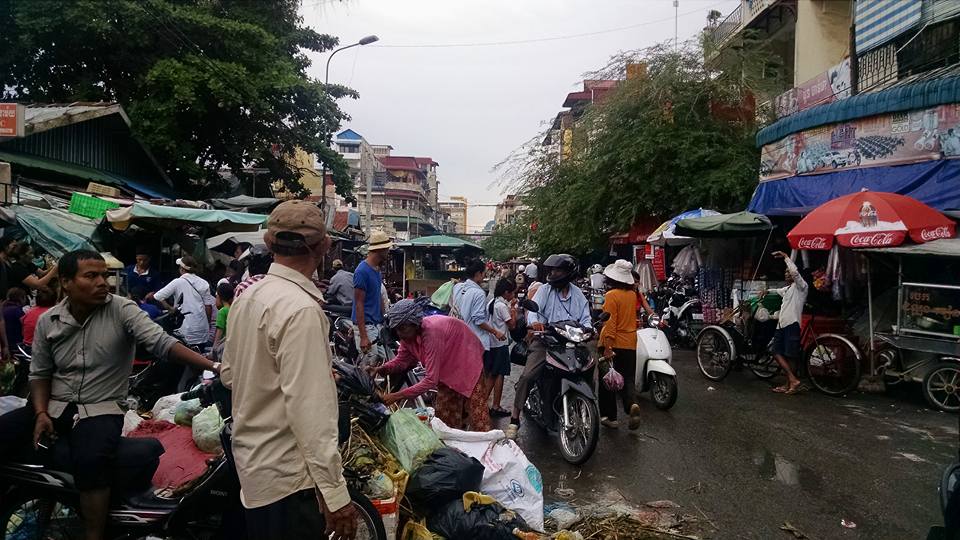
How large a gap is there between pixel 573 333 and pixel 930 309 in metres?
4.83

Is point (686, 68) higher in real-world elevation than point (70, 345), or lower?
higher

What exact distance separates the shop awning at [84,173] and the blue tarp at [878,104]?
14.6m

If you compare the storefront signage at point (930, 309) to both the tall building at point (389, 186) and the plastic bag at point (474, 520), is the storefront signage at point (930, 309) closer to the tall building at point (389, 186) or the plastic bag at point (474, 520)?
the plastic bag at point (474, 520)

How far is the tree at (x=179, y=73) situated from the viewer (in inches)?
571

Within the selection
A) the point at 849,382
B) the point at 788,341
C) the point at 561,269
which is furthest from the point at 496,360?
the point at 849,382

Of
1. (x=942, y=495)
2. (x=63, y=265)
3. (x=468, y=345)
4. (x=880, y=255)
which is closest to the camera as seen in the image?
(x=942, y=495)

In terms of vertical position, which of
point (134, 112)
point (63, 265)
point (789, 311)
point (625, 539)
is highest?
point (134, 112)

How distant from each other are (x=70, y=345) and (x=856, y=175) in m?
11.3

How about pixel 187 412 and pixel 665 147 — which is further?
pixel 665 147

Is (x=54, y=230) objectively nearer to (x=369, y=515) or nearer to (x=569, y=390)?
(x=569, y=390)

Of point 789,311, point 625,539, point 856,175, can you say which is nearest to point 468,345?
point 625,539

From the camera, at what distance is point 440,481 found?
3.36 meters

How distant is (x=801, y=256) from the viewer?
10211mm

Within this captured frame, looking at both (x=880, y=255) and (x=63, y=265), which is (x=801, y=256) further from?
(x=63, y=265)
